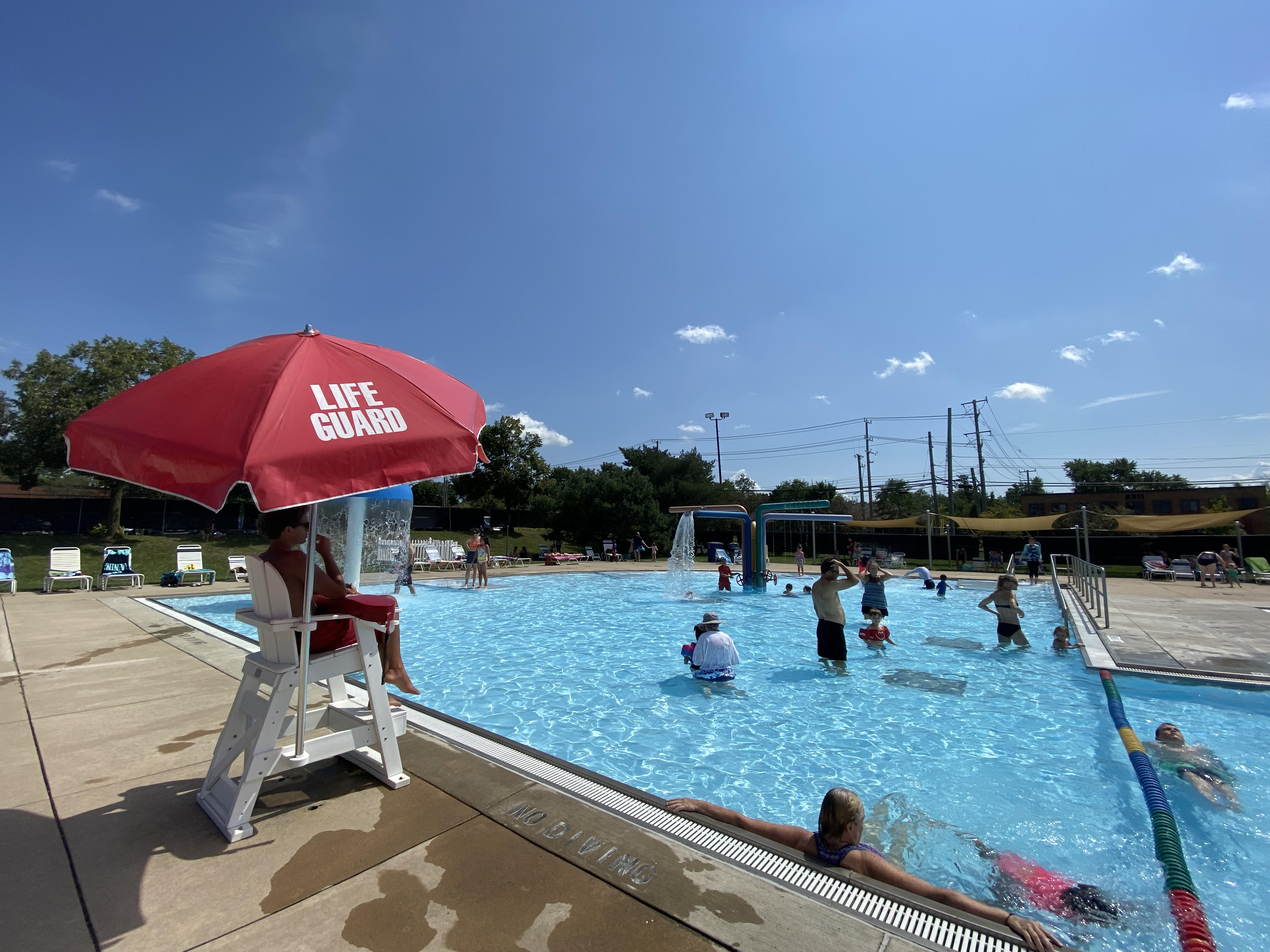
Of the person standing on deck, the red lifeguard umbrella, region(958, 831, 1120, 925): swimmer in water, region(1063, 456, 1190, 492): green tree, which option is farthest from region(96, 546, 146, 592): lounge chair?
region(1063, 456, 1190, 492): green tree

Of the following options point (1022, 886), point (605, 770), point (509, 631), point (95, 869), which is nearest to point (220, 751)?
point (95, 869)

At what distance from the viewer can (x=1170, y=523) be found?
27734mm

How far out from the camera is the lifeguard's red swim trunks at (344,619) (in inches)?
136

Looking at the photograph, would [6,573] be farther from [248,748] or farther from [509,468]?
[509,468]

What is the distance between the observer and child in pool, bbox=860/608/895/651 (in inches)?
409

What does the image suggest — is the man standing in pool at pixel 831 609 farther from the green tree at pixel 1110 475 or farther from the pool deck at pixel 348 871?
the green tree at pixel 1110 475

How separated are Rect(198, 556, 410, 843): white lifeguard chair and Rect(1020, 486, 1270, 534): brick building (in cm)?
5312

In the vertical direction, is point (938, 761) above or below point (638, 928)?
below

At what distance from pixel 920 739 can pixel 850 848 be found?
401 cm

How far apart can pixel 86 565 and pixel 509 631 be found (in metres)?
19.1

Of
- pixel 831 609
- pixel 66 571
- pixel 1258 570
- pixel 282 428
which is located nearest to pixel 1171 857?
pixel 831 609

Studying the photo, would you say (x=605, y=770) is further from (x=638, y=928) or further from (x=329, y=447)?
(x=329, y=447)

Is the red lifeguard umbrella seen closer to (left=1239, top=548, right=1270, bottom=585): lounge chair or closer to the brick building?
(left=1239, top=548, right=1270, bottom=585): lounge chair

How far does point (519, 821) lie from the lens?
3.18 metres
